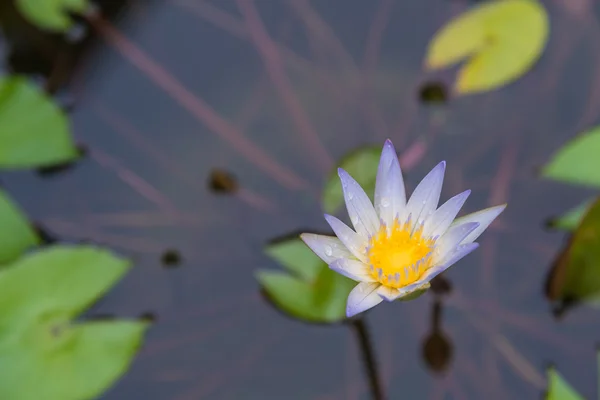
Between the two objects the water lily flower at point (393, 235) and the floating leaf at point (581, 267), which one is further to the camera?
the floating leaf at point (581, 267)

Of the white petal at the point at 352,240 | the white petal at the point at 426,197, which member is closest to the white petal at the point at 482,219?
the white petal at the point at 426,197

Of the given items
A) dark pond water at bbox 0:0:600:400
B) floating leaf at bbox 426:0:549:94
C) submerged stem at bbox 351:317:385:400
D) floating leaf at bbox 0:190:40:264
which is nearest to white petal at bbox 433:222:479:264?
submerged stem at bbox 351:317:385:400

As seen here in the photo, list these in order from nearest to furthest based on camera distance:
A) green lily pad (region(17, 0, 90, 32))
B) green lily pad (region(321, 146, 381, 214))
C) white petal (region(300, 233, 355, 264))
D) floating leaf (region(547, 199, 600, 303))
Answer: white petal (region(300, 233, 355, 264)) → floating leaf (region(547, 199, 600, 303)) → green lily pad (region(321, 146, 381, 214)) → green lily pad (region(17, 0, 90, 32))

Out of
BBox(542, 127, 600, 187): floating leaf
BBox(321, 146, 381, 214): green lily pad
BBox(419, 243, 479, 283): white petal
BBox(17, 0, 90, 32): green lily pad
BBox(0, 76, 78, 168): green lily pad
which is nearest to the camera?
BBox(419, 243, 479, 283): white petal

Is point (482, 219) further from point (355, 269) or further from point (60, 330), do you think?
point (60, 330)

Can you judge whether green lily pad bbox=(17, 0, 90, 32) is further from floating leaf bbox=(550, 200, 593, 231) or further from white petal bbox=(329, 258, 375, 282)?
floating leaf bbox=(550, 200, 593, 231)

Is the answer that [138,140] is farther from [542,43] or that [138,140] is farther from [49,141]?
[542,43]

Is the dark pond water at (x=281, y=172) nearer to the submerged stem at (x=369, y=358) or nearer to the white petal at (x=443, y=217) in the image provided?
the submerged stem at (x=369, y=358)
